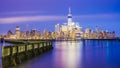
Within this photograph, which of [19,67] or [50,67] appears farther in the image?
[50,67]

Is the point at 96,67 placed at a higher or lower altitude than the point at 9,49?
lower

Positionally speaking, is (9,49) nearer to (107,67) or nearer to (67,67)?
(67,67)

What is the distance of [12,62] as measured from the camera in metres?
26.6

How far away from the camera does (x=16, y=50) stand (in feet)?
95.0

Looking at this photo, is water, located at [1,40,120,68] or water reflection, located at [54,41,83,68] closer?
water, located at [1,40,120,68]

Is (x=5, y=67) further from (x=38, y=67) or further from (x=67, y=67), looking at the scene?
(x=67, y=67)

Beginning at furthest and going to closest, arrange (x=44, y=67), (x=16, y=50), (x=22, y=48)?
(x=22, y=48), (x=16, y=50), (x=44, y=67)

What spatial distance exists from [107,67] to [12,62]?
9289 mm

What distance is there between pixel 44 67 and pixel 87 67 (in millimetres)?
4261

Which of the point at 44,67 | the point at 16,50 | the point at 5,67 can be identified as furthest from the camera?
the point at 16,50

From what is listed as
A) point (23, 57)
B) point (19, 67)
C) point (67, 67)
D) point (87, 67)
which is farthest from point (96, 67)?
point (23, 57)

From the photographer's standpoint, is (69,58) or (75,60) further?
(69,58)

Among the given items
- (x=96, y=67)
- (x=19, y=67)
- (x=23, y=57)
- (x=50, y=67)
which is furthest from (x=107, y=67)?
(x=23, y=57)

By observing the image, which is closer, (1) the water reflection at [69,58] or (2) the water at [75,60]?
(2) the water at [75,60]
